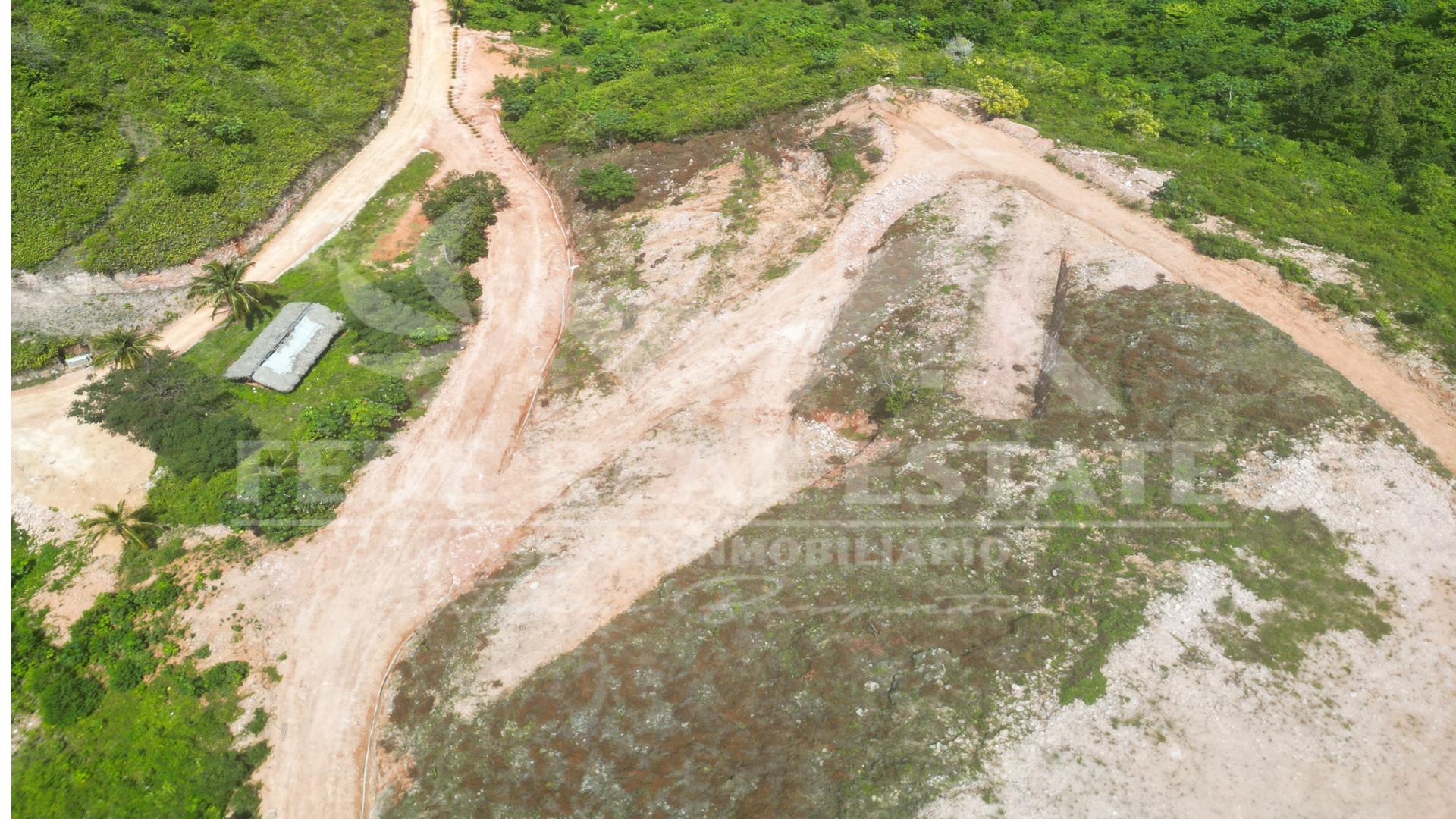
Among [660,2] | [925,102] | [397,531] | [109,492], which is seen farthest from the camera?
[660,2]

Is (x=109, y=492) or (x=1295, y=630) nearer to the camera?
(x=1295, y=630)

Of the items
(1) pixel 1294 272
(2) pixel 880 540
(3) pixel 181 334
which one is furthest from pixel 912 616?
(3) pixel 181 334

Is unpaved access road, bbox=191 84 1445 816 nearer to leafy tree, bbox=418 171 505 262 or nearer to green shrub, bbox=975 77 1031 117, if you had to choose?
leafy tree, bbox=418 171 505 262

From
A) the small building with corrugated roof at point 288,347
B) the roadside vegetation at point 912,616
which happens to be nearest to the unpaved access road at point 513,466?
the roadside vegetation at point 912,616

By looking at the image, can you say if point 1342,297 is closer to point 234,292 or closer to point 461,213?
point 461,213

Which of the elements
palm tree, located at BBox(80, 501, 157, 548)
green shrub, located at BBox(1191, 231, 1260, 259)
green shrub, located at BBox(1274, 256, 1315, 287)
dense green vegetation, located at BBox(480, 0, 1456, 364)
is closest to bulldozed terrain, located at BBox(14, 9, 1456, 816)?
green shrub, located at BBox(1191, 231, 1260, 259)

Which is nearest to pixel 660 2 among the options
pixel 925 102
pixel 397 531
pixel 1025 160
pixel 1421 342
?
pixel 925 102

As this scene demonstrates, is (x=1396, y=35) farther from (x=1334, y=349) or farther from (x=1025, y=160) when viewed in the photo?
(x=1334, y=349)
